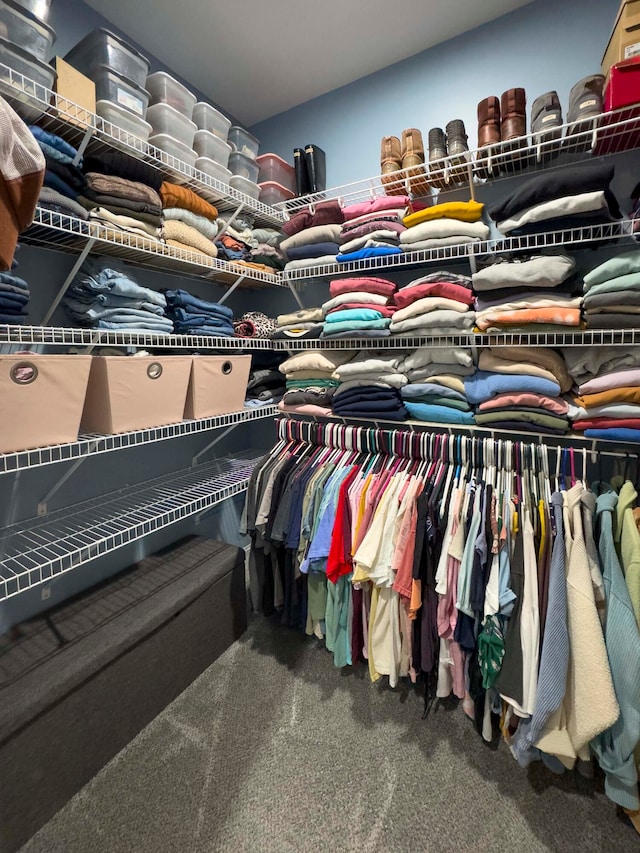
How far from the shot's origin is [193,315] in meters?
1.72

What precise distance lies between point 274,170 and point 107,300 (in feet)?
4.17

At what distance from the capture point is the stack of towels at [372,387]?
172cm

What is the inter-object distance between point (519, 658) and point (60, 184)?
2.10 m

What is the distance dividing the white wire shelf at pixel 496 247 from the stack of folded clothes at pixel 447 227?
0.03 m

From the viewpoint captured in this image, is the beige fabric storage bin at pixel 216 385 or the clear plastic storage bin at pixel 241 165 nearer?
the beige fabric storage bin at pixel 216 385

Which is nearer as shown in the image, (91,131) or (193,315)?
(91,131)

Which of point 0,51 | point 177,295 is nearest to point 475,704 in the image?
point 177,295

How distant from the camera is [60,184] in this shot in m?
1.26

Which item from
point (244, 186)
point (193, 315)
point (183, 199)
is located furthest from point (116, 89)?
point (193, 315)

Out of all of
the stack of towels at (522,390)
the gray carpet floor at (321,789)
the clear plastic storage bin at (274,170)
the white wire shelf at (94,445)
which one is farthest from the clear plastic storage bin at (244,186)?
the gray carpet floor at (321,789)

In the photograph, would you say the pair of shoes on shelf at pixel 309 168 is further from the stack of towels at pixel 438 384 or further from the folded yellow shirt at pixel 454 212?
the stack of towels at pixel 438 384

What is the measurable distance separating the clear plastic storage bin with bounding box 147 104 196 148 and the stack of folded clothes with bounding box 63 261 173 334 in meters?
0.59

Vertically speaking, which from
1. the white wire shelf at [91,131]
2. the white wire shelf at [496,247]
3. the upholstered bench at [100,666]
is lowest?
the upholstered bench at [100,666]

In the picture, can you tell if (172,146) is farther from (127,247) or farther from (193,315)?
(193,315)
